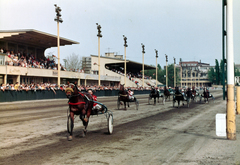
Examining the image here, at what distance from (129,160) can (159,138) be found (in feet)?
9.00

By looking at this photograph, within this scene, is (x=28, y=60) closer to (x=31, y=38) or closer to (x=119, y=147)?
(x=31, y=38)

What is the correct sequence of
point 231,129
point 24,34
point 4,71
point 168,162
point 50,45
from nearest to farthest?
1. point 168,162
2. point 231,129
3. point 4,71
4. point 24,34
5. point 50,45

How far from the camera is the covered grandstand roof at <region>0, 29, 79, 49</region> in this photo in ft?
117

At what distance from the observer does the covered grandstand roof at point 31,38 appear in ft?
117

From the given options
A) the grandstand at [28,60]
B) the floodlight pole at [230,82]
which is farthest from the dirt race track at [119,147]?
the grandstand at [28,60]

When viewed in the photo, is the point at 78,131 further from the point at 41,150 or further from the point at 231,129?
the point at 231,129

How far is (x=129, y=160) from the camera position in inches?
226

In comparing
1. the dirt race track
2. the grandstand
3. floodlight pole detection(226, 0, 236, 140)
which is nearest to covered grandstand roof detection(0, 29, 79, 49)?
the grandstand

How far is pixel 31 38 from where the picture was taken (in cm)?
3956

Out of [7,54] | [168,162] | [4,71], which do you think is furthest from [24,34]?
[168,162]

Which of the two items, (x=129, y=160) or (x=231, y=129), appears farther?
(x=231, y=129)

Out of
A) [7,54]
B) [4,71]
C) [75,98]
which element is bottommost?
[75,98]

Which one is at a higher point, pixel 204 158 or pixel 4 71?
pixel 4 71

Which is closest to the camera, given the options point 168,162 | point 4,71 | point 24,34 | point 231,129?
point 168,162
